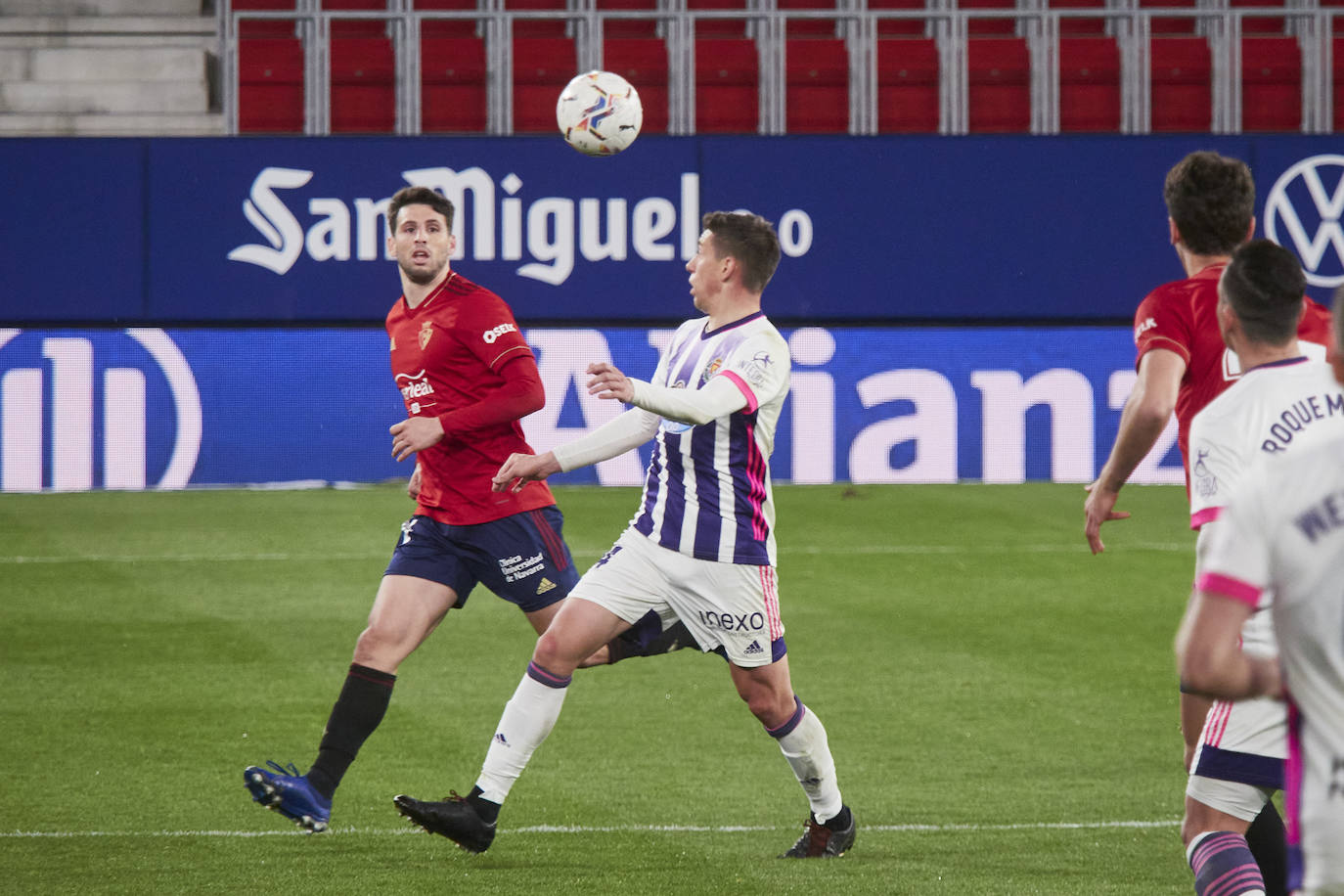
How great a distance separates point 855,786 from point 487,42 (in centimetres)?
1304

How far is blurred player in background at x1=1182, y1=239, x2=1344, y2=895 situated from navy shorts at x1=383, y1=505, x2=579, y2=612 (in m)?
2.27

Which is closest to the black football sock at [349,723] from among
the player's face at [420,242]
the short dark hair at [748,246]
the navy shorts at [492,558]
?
the navy shorts at [492,558]

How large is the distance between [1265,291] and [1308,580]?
127 cm

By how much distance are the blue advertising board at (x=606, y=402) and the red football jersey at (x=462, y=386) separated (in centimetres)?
973

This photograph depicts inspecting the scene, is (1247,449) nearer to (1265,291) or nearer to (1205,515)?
(1205,515)

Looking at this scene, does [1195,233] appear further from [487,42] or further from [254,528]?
[487,42]

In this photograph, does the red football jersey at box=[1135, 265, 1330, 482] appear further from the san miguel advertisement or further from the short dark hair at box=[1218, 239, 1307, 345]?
the san miguel advertisement

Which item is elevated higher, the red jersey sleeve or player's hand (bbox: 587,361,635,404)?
the red jersey sleeve

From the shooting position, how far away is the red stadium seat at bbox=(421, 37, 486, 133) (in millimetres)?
17859

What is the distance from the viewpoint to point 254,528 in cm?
1323

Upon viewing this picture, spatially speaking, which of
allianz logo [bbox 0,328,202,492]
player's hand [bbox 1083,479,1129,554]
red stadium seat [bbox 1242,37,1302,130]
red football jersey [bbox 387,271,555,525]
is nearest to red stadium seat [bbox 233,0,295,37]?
allianz logo [bbox 0,328,202,492]

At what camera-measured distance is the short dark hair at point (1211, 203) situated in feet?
14.0

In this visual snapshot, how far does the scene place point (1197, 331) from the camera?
4.21 metres

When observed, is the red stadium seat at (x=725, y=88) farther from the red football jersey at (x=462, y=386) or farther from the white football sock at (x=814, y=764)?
the white football sock at (x=814, y=764)
